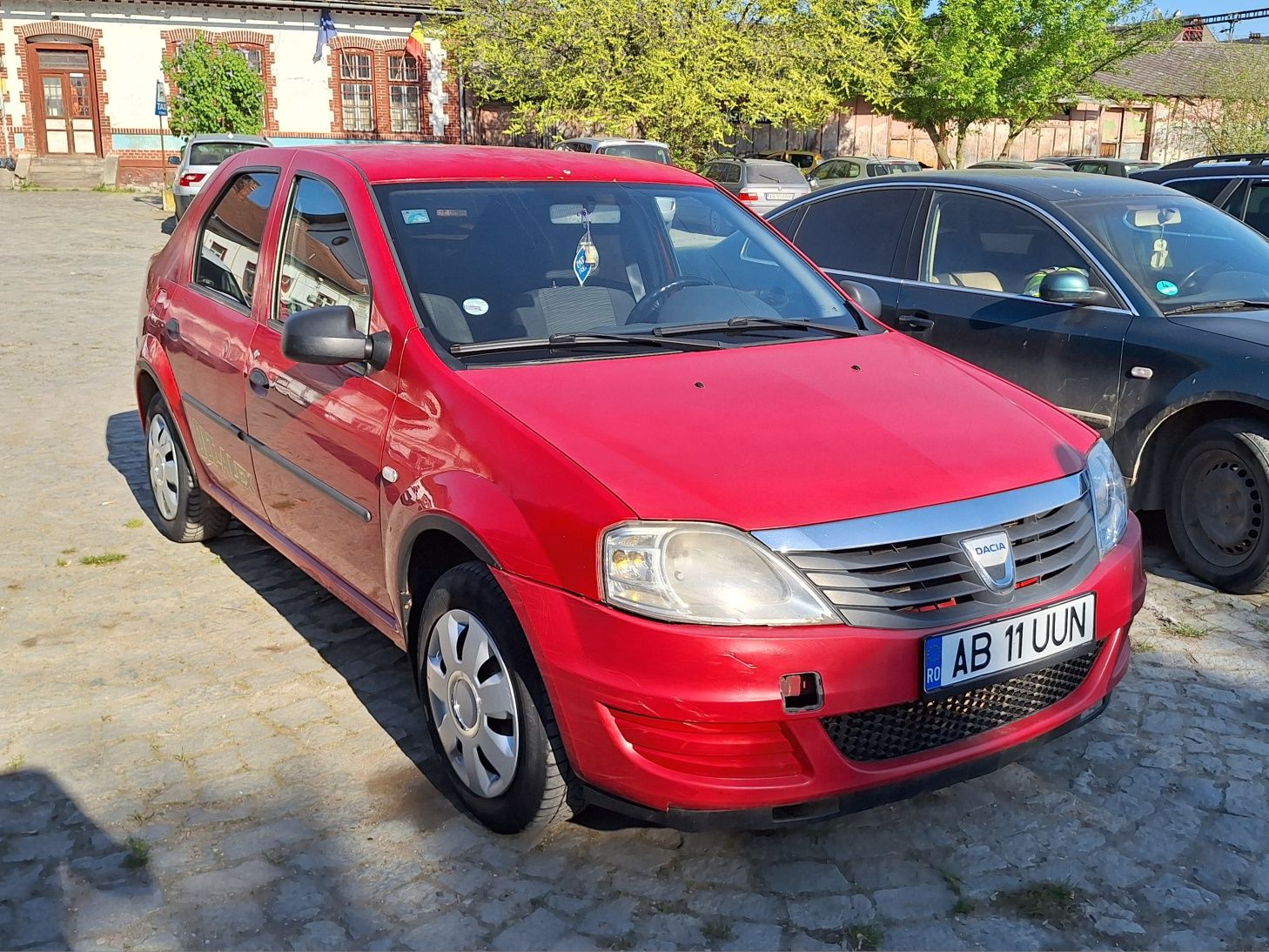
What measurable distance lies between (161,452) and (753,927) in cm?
392

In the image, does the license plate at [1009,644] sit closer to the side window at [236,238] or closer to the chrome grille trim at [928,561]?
the chrome grille trim at [928,561]

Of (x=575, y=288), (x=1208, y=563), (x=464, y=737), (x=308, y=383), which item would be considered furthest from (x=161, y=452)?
(x=1208, y=563)

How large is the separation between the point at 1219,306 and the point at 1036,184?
1.20 m

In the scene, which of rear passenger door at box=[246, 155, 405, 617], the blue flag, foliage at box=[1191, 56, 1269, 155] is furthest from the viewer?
the blue flag

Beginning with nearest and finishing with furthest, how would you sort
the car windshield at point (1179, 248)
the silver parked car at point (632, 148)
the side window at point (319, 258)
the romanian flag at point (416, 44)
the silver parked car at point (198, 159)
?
the side window at point (319, 258), the car windshield at point (1179, 248), the silver parked car at point (198, 159), the silver parked car at point (632, 148), the romanian flag at point (416, 44)

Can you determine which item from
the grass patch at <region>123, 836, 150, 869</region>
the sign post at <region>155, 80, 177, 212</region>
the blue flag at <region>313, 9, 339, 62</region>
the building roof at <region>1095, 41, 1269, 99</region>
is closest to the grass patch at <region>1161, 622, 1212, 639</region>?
the grass patch at <region>123, 836, 150, 869</region>

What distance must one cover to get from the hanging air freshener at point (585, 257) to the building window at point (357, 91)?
36.9 metres

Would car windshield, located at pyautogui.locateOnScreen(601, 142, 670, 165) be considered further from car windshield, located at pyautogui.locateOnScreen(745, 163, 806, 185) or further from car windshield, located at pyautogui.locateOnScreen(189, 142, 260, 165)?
car windshield, located at pyautogui.locateOnScreen(189, 142, 260, 165)

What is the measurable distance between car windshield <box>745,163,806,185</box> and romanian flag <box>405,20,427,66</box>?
18.1 m

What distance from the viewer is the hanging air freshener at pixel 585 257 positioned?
3949mm

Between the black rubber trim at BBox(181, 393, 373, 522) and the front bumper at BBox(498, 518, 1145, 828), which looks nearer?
the front bumper at BBox(498, 518, 1145, 828)

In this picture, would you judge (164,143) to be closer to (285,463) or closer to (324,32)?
(324,32)

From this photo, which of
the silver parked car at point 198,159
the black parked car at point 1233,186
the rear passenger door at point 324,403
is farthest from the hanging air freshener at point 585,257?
the silver parked car at point 198,159

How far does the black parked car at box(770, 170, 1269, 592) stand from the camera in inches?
197
